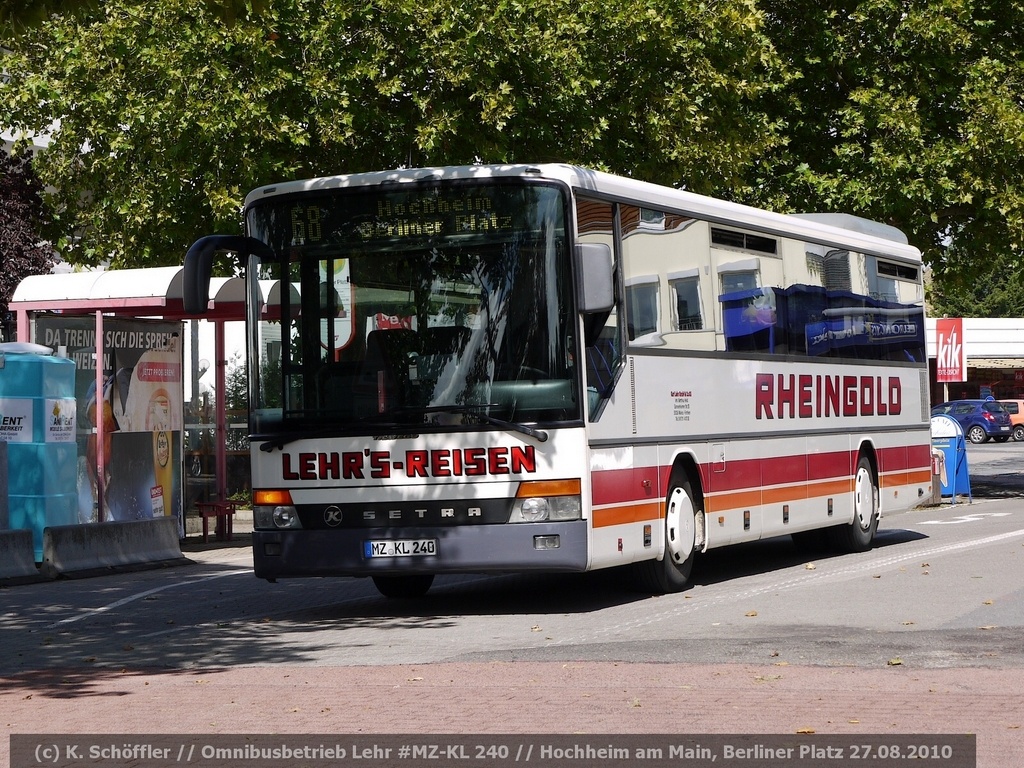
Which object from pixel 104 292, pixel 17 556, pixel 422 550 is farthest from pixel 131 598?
pixel 104 292

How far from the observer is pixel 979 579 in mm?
14055

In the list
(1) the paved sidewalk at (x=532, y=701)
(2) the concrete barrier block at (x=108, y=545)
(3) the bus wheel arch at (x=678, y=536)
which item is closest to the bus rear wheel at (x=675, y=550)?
(3) the bus wheel arch at (x=678, y=536)

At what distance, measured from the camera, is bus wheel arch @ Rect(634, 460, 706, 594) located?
13.3 m

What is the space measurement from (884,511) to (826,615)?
7.01 meters

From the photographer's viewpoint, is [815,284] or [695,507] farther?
[815,284]

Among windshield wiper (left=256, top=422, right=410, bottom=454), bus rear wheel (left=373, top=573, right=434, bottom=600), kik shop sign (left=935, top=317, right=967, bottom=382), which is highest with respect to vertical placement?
kik shop sign (left=935, top=317, right=967, bottom=382)

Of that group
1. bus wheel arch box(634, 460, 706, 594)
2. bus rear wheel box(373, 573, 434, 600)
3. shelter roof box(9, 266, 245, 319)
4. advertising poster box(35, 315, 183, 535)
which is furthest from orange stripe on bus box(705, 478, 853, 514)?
advertising poster box(35, 315, 183, 535)

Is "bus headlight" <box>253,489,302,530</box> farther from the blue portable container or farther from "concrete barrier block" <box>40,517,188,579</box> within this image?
the blue portable container

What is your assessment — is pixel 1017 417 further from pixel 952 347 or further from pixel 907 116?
pixel 907 116

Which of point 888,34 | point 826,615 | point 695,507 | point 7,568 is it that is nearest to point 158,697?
point 826,615

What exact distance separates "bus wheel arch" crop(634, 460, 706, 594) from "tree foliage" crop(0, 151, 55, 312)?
53.7 feet

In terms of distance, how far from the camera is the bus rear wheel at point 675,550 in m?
13.3

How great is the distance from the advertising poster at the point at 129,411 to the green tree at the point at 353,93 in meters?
2.47

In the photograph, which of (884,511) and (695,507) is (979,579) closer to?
(695,507)
